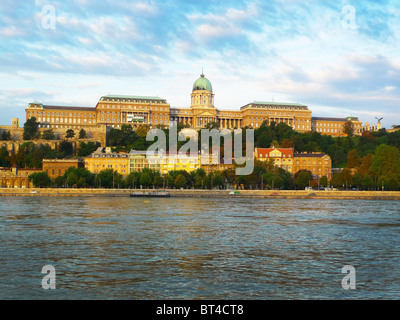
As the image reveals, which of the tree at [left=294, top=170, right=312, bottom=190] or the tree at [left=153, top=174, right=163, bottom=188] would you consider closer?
the tree at [left=153, top=174, right=163, bottom=188]

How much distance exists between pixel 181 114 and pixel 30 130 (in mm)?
46511

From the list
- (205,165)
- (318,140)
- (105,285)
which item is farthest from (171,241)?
(318,140)

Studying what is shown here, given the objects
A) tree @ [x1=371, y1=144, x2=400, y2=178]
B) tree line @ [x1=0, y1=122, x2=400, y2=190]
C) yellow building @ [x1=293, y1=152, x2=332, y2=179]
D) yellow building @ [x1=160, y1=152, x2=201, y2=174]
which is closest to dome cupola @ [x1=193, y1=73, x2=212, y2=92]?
tree line @ [x1=0, y1=122, x2=400, y2=190]

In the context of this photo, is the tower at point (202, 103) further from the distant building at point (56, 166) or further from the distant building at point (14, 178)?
the distant building at point (14, 178)

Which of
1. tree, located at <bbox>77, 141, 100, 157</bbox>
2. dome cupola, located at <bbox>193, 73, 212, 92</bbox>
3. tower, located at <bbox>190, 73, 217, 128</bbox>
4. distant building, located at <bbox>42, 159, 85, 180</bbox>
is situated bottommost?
distant building, located at <bbox>42, 159, 85, 180</bbox>

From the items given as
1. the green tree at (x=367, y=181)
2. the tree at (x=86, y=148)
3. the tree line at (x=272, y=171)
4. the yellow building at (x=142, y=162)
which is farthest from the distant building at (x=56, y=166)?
the green tree at (x=367, y=181)

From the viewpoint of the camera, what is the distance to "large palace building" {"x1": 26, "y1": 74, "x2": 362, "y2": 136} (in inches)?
5891

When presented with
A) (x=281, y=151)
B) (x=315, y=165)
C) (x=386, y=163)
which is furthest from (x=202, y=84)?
(x=386, y=163)

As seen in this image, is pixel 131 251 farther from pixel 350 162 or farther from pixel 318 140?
pixel 318 140

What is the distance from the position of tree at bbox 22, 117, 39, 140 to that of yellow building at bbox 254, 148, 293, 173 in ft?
184

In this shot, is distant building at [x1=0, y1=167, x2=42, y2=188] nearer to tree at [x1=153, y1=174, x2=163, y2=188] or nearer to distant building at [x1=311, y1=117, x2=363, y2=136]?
tree at [x1=153, y1=174, x2=163, y2=188]

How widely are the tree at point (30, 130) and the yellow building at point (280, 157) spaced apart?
5596cm
